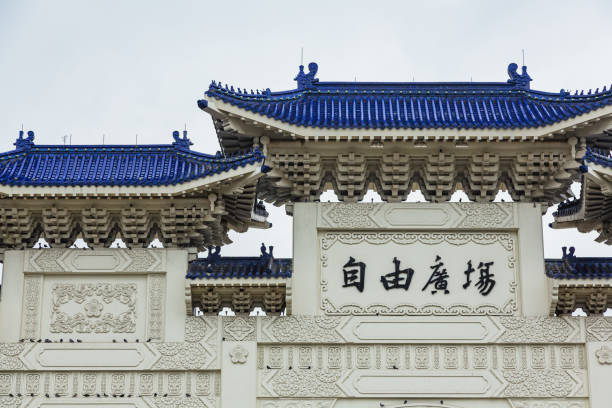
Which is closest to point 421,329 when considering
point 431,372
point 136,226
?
point 431,372

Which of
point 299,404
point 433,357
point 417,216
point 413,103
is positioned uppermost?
point 413,103

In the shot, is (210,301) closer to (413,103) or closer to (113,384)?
(113,384)

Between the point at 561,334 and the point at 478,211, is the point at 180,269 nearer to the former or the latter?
the point at 478,211

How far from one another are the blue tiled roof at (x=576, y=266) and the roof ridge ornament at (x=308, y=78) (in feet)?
11.7

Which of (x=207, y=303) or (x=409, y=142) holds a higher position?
(x=409, y=142)

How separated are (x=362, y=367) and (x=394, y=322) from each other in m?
0.61

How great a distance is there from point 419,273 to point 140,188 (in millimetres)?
3264

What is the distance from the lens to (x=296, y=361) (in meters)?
13.0

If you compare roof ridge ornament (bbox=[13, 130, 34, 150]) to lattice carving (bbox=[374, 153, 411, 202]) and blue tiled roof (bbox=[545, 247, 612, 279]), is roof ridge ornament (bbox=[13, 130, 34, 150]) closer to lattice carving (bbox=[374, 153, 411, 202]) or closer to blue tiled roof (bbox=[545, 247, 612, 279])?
lattice carving (bbox=[374, 153, 411, 202])

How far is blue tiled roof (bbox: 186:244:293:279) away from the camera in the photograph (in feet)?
43.4

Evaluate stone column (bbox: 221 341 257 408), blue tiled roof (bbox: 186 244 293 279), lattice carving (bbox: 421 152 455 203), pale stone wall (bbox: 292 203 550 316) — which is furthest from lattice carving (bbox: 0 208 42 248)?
lattice carving (bbox: 421 152 455 203)

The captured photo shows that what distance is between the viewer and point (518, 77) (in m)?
14.4

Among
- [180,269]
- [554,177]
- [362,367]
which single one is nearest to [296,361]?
[362,367]

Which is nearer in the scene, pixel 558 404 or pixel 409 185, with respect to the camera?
pixel 558 404
